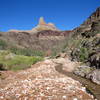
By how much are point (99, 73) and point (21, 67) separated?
1516 cm

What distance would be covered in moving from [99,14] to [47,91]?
95.1m

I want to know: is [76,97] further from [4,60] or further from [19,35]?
[19,35]

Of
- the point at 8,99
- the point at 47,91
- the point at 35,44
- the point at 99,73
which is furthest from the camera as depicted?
the point at 35,44

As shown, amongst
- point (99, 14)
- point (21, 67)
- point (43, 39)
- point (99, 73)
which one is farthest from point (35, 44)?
point (99, 73)

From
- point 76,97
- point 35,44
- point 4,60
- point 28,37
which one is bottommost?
point 76,97

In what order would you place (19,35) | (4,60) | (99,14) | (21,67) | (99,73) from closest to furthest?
(99,73)
(4,60)
(21,67)
(99,14)
(19,35)

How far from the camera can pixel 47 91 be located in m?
9.61

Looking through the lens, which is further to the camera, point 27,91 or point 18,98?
Answer: point 27,91

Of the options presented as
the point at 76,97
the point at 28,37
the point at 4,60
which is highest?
the point at 28,37

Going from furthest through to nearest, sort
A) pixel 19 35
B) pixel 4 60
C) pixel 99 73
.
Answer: pixel 19 35 < pixel 4 60 < pixel 99 73

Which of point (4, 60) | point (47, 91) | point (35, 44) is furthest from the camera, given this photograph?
point (35, 44)

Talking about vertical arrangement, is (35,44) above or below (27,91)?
above

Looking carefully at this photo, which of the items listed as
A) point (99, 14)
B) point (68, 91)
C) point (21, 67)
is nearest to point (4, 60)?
point (21, 67)

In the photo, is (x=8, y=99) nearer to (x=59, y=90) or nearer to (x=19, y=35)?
(x=59, y=90)
